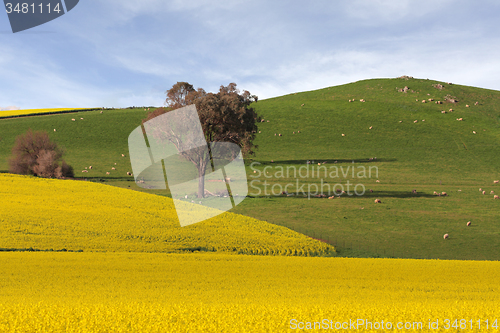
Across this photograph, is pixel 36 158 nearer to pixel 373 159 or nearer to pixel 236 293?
pixel 236 293

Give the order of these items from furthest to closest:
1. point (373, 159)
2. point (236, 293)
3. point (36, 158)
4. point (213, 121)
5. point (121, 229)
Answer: point (373, 159), point (36, 158), point (213, 121), point (121, 229), point (236, 293)

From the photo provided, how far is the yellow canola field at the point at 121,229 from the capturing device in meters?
21.7

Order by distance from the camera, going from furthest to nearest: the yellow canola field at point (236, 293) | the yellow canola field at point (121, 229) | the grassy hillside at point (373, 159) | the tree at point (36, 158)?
the tree at point (36, 158), the grassy hillside at point (373, 159), the yellow canola field at point (121, 229), the yellow canola field at point (236, 293)

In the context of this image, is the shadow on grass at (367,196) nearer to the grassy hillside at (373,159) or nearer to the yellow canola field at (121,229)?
the grassy hillside at (373,159)

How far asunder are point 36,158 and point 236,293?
55261mm

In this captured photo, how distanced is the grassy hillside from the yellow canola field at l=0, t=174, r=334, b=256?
529cm

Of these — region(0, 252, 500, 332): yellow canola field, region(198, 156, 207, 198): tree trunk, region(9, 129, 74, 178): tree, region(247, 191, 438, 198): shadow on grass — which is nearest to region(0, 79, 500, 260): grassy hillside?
region(247, 191, 438, 198): shadow on grass

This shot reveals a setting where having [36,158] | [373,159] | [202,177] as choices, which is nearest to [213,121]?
[202,177]

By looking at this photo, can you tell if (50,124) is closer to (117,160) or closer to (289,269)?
(117,160)

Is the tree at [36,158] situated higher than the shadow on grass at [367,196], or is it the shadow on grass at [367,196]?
the tree at [36,158]

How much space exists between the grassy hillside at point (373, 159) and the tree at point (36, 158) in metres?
5.77

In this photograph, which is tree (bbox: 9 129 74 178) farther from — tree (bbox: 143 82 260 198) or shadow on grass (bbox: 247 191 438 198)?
shadow on grass (bbox: 247 191 438 198)

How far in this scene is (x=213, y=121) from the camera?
1786 inches

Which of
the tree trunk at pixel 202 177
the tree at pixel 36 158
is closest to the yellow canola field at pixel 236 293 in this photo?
the tree trunk at pixel 202 177
